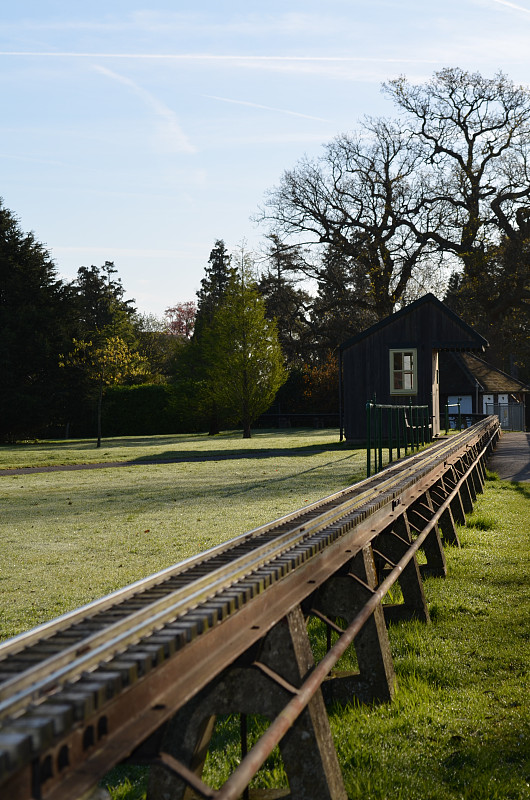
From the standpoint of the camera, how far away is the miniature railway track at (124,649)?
1.56 m

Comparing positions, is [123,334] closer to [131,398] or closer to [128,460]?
[131,398]

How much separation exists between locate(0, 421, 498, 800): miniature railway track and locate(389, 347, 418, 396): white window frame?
26.6 m

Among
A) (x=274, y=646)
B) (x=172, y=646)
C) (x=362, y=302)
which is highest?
(x=362, y=302)

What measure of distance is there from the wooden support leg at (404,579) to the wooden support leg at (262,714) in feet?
10.1

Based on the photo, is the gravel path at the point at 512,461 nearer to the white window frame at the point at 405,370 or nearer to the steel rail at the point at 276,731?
the white window frame at the point at 405,370

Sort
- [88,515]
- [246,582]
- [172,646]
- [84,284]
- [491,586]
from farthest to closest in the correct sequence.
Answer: [84,284]
[88,515]
[491,586]
[246,582]
[172,646]

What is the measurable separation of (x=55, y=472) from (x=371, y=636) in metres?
19.3

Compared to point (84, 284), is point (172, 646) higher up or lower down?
lower down

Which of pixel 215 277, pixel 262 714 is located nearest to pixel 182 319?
pixel 215 277

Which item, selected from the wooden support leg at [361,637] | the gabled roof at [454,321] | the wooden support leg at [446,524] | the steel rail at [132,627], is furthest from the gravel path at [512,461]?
the steel rail at [132,627]

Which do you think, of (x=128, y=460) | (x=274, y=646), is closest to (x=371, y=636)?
(x=274, y=646)

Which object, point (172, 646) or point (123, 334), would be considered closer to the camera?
point (172, 646)

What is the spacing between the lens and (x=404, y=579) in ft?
19.6

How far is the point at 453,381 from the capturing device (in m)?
44.4
